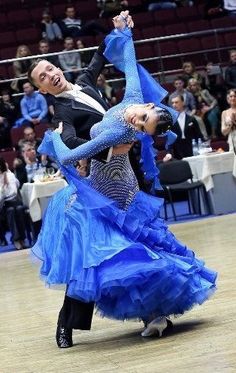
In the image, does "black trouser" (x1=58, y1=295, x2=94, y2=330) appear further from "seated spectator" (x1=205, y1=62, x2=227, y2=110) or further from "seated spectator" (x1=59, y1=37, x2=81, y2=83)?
→ "seated spectator" (x1=205, y1=62, x2=227, y2=110)

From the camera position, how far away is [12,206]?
10.9 metres

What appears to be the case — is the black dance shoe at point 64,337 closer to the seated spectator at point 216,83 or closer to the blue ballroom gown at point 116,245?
the blue ballroom gown at point 116,245

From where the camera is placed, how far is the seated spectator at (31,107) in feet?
43.3

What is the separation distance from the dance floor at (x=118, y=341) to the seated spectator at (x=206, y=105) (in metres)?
6.80

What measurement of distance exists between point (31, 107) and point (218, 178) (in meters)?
3.20

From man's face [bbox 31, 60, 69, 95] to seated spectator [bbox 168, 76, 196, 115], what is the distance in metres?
8.70

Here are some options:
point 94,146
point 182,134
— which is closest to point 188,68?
point 182,134

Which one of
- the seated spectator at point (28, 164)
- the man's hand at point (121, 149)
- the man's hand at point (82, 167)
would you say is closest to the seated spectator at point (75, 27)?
the seated spectator at point (28, 164)

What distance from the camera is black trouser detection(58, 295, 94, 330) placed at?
15.1 feet

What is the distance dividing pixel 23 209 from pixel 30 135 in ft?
5.00

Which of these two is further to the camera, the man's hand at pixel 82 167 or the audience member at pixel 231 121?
the audience member at pixel 231 121

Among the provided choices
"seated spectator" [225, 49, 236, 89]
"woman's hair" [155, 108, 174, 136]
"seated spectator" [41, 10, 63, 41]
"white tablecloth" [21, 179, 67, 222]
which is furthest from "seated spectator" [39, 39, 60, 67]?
"woman's hair" [155, 108, 174, 136]

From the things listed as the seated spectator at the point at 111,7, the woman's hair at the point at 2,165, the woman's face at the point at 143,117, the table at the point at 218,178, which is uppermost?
the seated spectator at the point at 111,7

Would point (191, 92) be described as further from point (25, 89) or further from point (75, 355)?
point (75, 355)
